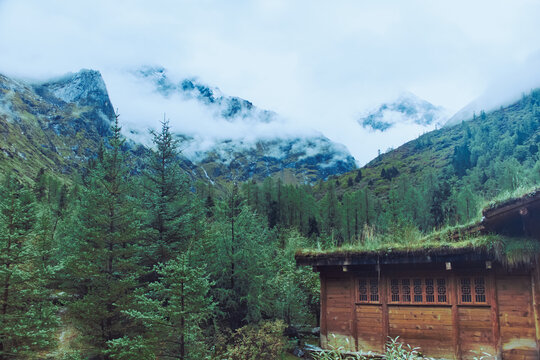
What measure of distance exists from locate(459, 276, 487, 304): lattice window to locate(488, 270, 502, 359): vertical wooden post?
0.73 feet

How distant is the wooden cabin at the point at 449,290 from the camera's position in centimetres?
1216

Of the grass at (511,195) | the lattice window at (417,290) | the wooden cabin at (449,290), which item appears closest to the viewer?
the grass at (511,195)

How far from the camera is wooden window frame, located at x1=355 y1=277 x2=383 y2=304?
1461 centimetres

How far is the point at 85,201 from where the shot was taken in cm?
1988

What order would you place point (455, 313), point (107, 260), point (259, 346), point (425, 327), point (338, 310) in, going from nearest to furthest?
point (455, 313) → point (425, 327) → point (259, 346) → point (338, 310) → point (107, 260)

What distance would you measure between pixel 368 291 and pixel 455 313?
9.45ft

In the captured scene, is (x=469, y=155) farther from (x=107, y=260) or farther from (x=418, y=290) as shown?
(x=107, y=260)

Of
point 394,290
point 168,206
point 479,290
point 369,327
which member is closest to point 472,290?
point 479,290

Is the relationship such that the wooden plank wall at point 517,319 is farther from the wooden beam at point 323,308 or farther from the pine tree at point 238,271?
the pine tree at point 238,271

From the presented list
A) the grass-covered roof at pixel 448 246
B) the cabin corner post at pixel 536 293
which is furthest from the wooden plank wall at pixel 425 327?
the cabin corner post at pixel 536 293

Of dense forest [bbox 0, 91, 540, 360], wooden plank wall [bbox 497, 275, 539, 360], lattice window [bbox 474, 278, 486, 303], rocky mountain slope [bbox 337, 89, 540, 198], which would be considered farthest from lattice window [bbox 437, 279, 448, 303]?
rocky mountain slope [bbox 337, 89, 540, 198]

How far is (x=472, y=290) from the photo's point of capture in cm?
1316

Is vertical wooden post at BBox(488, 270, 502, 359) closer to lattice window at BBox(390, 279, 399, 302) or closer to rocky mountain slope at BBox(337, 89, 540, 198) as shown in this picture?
lattice window at BBox(390, 279, 399, 302)

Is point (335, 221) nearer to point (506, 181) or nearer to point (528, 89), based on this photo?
point (506, 181)
